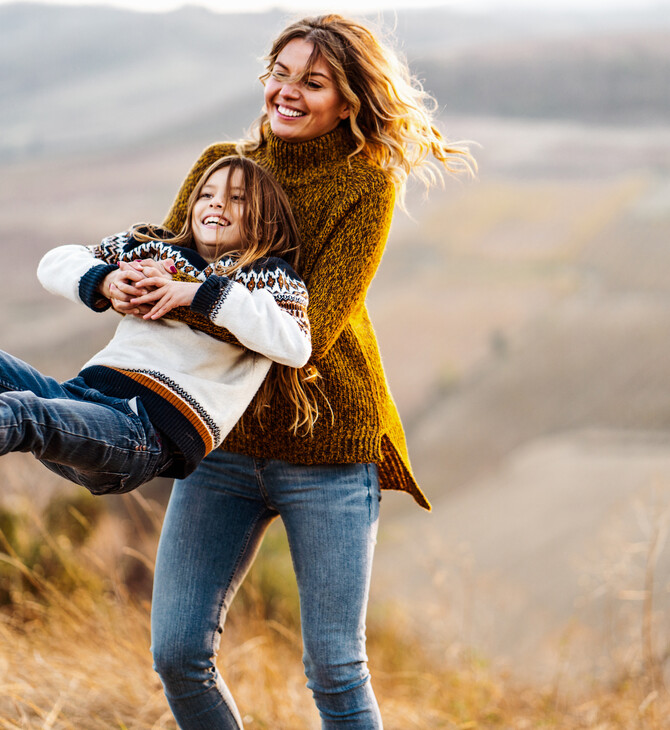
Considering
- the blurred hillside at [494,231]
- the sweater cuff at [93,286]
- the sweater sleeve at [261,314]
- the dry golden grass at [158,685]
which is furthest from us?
the blurred hillside at [494,231]

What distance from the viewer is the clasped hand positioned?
1.31 meters

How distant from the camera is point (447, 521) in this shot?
8.83 meters

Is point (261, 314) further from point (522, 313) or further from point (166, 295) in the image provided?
point (522, 313)

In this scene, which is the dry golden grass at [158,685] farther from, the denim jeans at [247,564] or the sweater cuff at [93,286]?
the sweater cuff at [93,286]

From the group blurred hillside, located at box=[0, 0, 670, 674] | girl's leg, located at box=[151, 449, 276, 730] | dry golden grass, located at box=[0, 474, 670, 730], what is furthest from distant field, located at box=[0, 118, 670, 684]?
girl's leg, located at box=[151, 449, 276, 730]

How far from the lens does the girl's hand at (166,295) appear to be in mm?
1303

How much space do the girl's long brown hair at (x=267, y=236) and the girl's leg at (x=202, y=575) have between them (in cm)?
16

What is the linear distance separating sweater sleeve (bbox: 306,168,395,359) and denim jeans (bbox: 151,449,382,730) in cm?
28

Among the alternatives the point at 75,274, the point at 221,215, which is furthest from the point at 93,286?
the point at 221,215

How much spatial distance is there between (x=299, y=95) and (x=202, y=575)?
95cm

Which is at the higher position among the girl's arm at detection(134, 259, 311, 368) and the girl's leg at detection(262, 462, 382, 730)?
the girl's arm at detection(134, 259, 311, 368)

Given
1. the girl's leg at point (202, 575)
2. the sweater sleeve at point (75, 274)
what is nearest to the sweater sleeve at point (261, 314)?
the sweater sleeve at point (75, 274)

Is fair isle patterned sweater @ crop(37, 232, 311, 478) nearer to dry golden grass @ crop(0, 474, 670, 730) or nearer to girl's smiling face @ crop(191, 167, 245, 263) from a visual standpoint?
girl's smiling face @ crop(191, 167, 245, 263)

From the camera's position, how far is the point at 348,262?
1.42m
